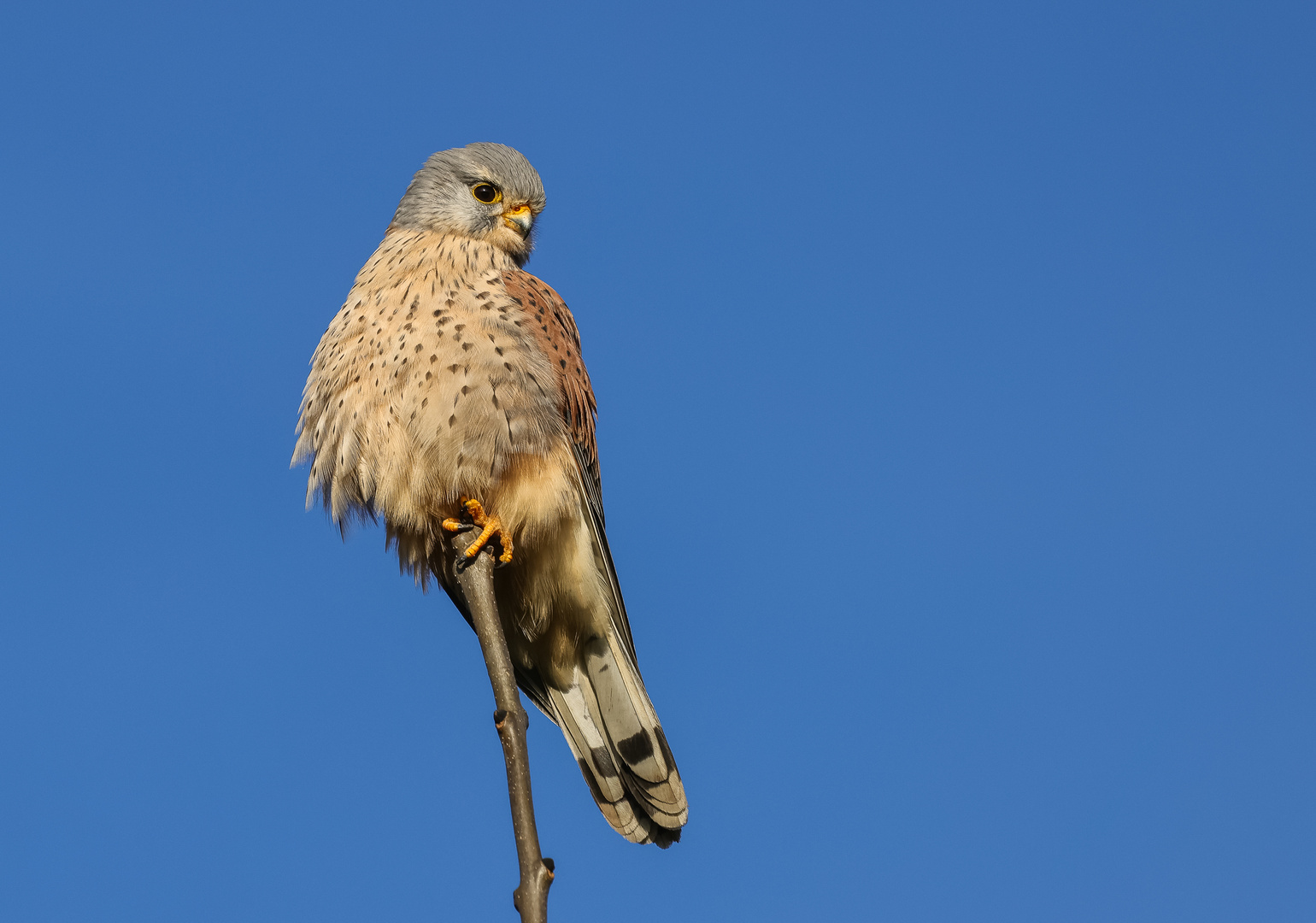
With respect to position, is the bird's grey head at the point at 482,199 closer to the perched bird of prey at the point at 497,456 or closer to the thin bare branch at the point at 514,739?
the perched bird of prey at the point at 497,456

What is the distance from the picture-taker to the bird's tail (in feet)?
11.9

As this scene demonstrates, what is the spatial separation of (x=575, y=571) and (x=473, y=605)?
44.3 inches

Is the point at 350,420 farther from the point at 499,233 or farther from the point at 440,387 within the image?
the point at 499,233

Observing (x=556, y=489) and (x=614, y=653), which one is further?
(x=614, y=653)

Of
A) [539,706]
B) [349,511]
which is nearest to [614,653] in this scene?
[539,706]

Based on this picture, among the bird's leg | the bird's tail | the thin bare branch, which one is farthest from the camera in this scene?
the bird's tail

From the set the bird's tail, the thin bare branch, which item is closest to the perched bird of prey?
the bird's tail

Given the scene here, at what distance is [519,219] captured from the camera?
13.7 feet

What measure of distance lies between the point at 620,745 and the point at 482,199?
5.86 feet

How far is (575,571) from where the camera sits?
382 cm

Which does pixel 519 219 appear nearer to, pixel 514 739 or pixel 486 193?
pixel 486 193

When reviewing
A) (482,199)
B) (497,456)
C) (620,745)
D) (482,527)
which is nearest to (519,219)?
(482,199)

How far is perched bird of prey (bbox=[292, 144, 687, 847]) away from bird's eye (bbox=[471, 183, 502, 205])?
13mm

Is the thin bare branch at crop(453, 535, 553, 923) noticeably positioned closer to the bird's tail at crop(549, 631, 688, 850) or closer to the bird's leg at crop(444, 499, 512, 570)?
the bird's leg at crop(444, 499, 512, 570)
